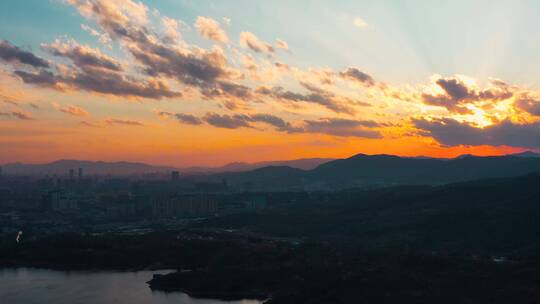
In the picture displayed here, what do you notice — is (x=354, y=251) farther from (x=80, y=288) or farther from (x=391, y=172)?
(x=391, y=172)

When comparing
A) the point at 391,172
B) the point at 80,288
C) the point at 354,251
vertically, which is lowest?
the point at 80,288

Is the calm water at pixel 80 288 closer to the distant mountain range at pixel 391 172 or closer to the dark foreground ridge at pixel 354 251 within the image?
the dark foreground ridge at pixel 354 251

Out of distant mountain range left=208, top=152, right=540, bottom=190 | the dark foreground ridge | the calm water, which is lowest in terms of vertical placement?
the calm water

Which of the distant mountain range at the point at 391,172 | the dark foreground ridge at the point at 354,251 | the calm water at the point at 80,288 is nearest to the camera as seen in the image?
the dark foreground ridge at the point at 354,251

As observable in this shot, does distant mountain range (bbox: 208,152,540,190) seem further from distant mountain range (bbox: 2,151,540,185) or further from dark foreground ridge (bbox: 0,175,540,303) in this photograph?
dark foreground ridge (bbox: 0,175,540,303)

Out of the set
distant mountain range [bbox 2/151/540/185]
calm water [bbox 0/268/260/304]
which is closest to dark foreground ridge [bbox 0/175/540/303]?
calm water [bbox 0/268/260/304]

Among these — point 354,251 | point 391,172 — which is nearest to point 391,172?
point 391,172

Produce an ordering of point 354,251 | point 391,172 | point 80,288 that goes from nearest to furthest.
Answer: point 80,288 → point 354,251 → point 391,172

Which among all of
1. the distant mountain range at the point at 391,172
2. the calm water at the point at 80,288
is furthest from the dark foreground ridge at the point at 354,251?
the distant mountain range at the point at 391,172
